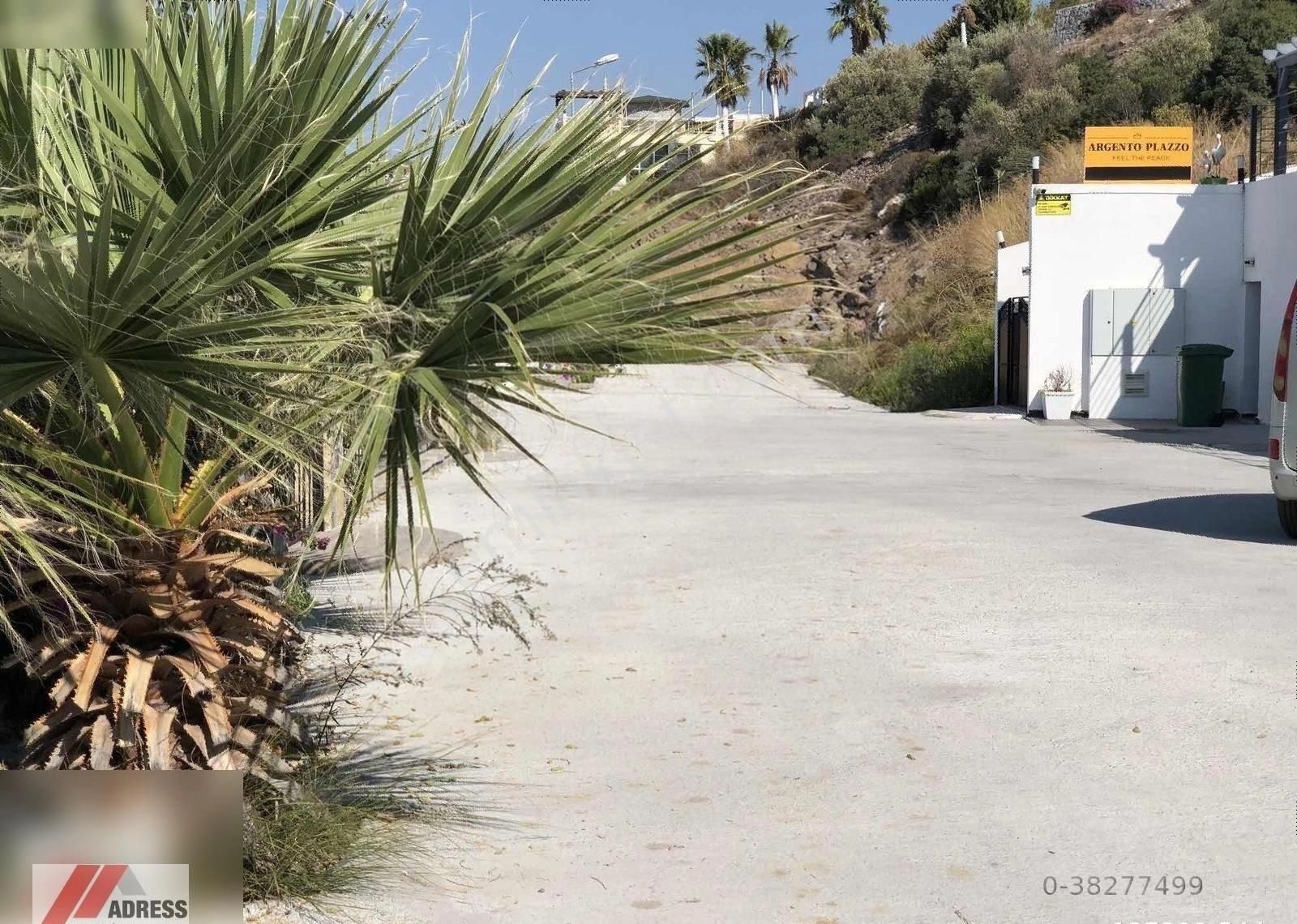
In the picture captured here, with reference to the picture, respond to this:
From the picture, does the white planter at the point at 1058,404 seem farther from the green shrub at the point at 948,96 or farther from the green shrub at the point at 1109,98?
the green shrub at the point at 948,96

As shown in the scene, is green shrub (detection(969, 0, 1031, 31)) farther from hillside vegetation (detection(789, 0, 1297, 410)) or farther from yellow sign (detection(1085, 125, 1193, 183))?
yellow sign (detection(1085, 125, 1193, 183))

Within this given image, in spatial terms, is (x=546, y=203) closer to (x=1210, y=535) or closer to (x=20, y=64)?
(x=20, y=64)

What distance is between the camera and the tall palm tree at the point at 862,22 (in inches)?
2586

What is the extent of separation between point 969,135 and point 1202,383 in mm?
23608

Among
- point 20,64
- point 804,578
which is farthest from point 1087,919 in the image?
point 804,578

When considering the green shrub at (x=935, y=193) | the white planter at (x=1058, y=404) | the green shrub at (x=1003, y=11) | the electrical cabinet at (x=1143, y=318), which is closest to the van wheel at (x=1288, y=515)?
the white planter at (x=1058, y=404)

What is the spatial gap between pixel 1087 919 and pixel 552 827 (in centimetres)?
180

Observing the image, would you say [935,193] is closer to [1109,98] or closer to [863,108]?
[1109,98]

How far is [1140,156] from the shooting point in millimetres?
22516

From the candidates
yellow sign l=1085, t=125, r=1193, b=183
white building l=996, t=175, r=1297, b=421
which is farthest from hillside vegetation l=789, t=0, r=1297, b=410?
yellow sign l=1085, t=125, r=1193, b=183

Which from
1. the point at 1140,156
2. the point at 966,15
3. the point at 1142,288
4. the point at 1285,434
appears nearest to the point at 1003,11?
the point at 966,15

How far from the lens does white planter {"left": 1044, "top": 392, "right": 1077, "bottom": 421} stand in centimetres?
2147

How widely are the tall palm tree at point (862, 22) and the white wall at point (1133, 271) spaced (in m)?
46.3

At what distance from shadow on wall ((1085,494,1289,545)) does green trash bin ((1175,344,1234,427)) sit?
26.8 feet
